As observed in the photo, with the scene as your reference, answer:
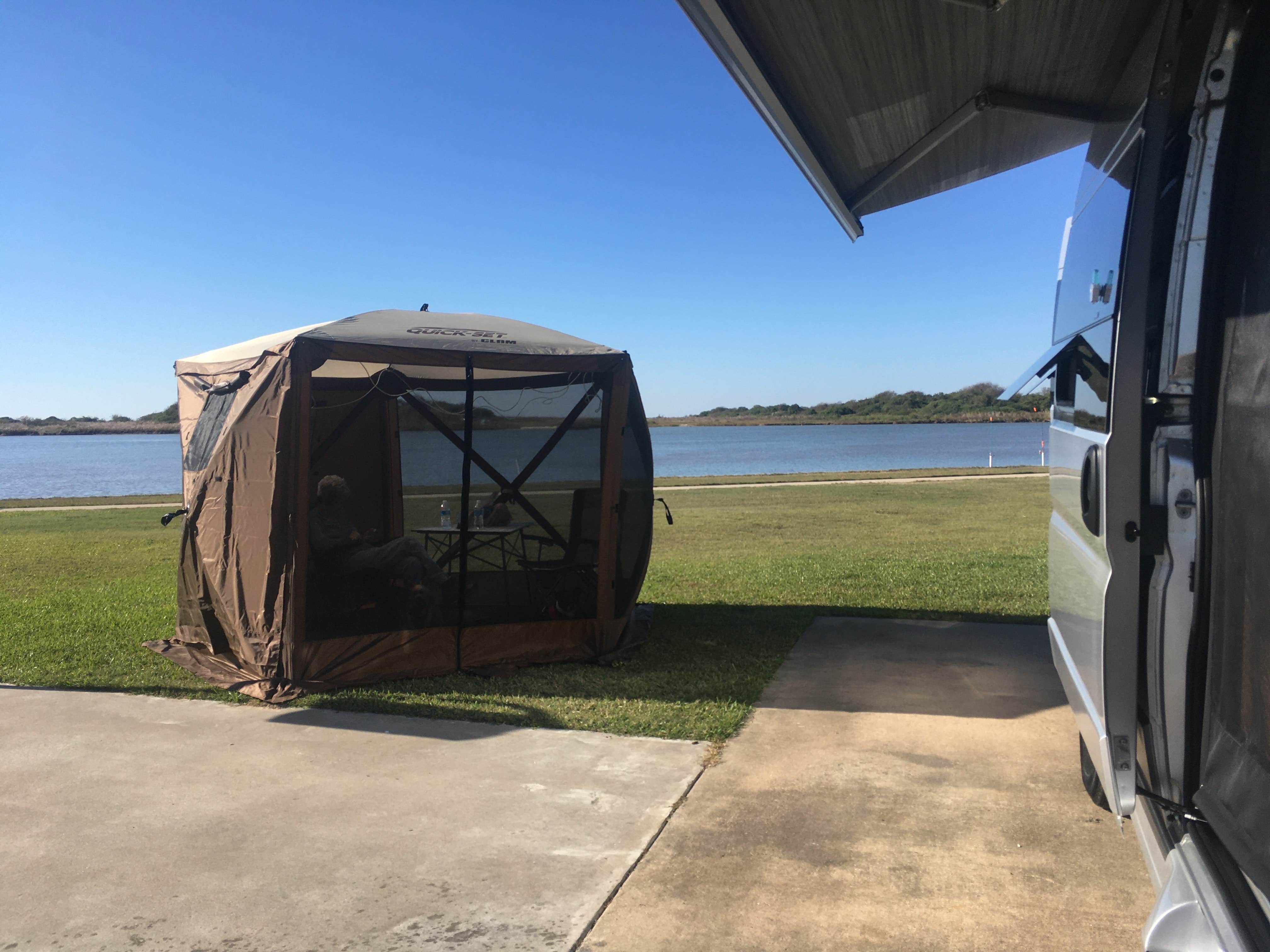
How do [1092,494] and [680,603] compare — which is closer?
[1092,494]

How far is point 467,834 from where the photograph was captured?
12.1 ft

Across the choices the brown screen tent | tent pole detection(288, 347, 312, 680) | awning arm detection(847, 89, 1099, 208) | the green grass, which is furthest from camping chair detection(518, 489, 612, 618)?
the green grass

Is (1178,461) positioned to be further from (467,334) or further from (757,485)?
(757,485)

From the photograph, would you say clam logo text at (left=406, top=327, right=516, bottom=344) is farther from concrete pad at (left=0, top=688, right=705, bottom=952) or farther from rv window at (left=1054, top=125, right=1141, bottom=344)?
rv window at (left=1054, top=125, right=1141, bottom=344)

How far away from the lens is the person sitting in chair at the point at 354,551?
6223mm

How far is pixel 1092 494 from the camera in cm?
252

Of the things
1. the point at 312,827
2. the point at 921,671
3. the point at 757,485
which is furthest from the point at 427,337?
the point at 757,485

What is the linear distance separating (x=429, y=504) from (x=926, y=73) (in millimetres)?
4738

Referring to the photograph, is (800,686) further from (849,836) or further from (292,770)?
(292,770)

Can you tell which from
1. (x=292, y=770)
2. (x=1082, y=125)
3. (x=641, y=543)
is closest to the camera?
(x=292, y=770)

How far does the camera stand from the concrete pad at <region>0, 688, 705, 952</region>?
9.99 ft

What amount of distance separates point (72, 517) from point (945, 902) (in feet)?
67.5

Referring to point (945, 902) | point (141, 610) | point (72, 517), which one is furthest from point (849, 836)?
point (72, 517)

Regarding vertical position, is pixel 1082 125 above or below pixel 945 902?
above
